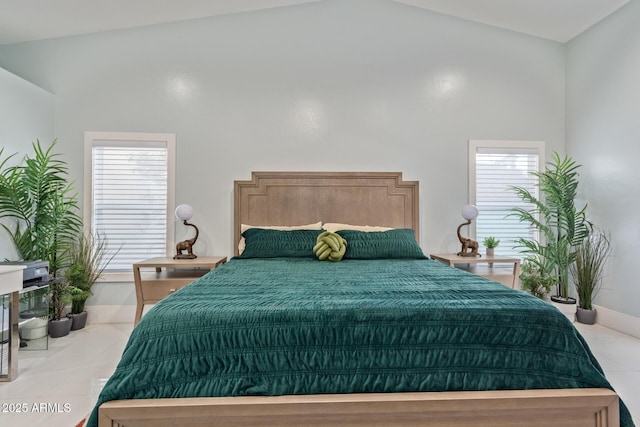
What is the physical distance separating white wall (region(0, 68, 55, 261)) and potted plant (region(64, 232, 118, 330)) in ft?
1.53

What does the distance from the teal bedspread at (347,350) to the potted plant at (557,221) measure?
255 centimetres

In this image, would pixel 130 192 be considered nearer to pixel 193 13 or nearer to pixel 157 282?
pixel 157 282

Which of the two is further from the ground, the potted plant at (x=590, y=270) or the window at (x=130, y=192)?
the window at (x=130, y=192)

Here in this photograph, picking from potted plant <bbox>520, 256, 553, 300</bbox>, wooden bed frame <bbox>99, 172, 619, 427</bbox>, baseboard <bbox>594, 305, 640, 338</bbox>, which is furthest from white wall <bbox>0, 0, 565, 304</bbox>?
wooden bed frame <bbox>99, 172, 619, 427</bbox>

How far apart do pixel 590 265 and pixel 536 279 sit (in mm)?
515

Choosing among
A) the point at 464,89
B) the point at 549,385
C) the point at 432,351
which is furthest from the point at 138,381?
the point at 464,89

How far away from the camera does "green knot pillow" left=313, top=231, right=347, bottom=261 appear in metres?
2.80

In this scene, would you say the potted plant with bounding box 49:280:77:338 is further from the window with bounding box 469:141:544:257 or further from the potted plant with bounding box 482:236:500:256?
the window with bounding box 469:141:544:257

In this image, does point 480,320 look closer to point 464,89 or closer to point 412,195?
point 412,195

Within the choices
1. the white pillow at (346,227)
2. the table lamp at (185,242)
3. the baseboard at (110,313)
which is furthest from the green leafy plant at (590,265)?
the baseboard at (110,313)

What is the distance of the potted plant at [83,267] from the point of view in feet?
10.7

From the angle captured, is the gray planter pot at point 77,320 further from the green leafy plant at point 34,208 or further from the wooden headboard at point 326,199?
the wooden headboard at point 326,199

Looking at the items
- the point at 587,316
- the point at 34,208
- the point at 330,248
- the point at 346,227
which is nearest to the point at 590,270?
the point at 587,316

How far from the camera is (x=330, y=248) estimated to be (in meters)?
2.82
